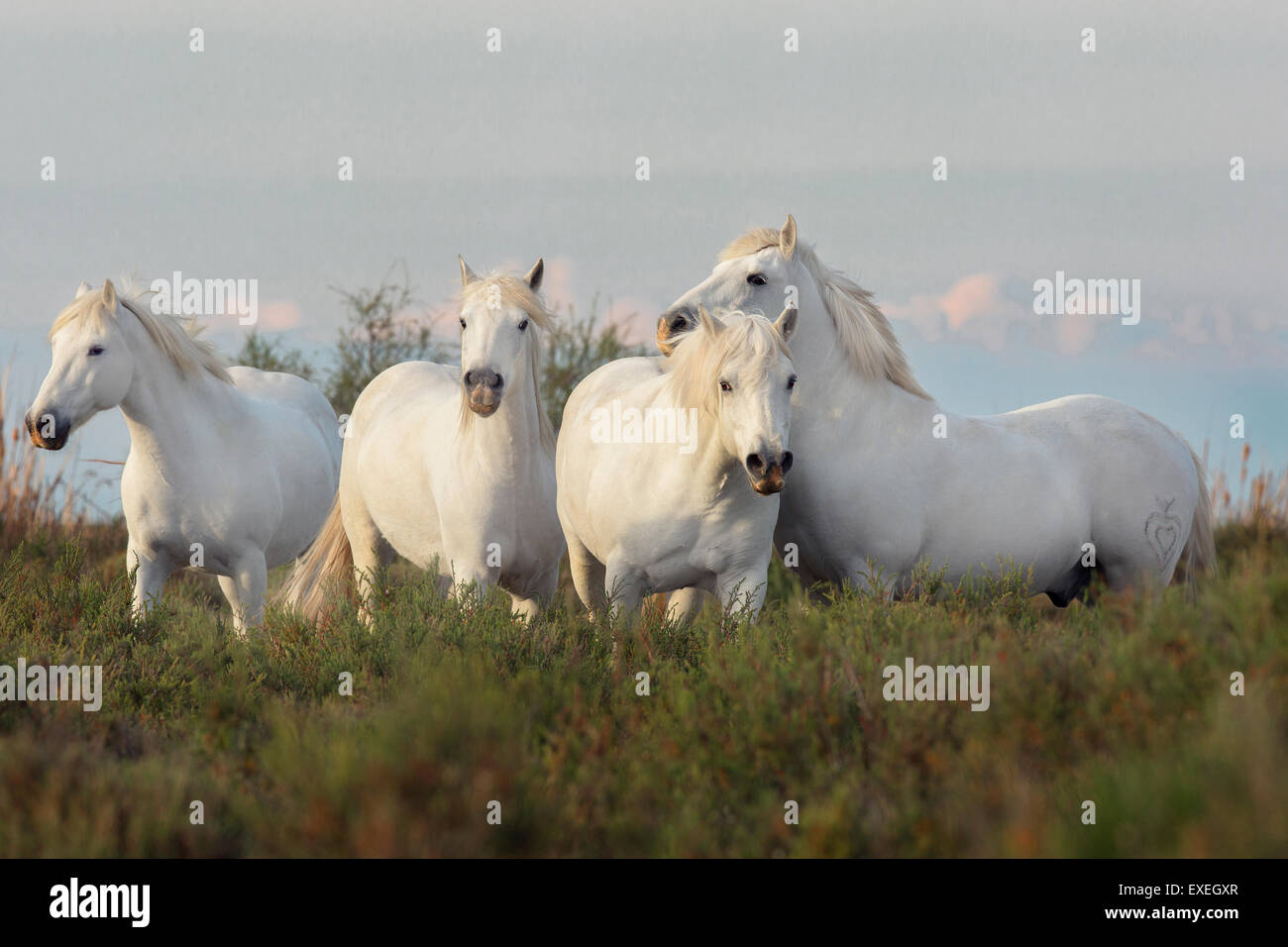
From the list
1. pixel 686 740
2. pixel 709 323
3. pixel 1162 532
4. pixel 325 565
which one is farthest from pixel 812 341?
pixel 325 565

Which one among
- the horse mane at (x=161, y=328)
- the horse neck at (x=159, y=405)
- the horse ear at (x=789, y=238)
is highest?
the horse ear at (x=789, y=238)

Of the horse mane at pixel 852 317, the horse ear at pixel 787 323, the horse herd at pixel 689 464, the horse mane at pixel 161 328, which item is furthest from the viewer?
the horse mane at pixel 161 328

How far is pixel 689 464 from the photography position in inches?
229

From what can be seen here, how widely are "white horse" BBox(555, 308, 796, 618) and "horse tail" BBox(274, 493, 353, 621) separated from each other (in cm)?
252

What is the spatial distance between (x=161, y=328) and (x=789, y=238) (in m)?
3.66

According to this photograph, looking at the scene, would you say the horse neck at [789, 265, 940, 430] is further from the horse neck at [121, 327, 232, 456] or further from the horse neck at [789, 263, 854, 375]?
the horse neck at [121, 327, 232, 456]

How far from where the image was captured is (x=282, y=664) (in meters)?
5.76

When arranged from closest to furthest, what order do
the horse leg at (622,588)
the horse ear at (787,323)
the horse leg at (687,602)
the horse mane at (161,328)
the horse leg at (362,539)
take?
the horse ear at (787,323) < the horse leg at (622,588) < the horse mane at (161,328) < the horse leg at (687,602) < the horse leg at (362,539)

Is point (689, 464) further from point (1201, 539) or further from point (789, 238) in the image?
point (1201, 539)

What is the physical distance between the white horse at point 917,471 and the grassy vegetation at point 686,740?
548 millimetres

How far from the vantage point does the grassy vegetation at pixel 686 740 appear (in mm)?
3439

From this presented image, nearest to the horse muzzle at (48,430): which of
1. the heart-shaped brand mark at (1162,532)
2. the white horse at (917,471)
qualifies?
the white horse at (917,471)

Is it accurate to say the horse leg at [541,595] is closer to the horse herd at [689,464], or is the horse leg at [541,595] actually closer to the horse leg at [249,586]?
the horse herd at [689,464]

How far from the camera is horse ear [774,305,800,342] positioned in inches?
225
